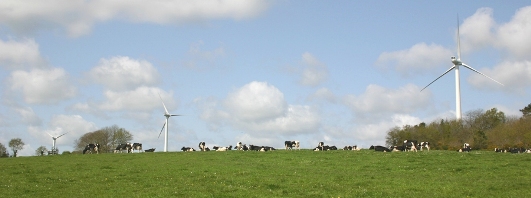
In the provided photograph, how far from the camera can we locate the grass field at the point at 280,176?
21562mm

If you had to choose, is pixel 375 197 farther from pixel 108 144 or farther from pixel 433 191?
pixel 108 144

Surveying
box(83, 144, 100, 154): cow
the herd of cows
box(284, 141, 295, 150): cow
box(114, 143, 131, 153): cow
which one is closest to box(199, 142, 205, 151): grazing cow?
the herd of cows

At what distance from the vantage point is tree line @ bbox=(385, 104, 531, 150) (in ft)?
204

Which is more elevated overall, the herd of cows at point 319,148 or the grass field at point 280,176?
the herd of cows at point 319,148

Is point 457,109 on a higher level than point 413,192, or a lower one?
higher

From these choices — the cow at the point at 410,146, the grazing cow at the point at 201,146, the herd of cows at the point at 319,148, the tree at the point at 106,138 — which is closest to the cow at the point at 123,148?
the herd of cows at the point at 319,148

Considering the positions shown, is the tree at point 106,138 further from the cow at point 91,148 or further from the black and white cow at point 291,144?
the black and white cow at point 291,144

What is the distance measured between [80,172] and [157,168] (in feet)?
A: 14.1

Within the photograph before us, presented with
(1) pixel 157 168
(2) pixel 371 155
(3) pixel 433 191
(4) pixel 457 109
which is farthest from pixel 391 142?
(3) pixel 433 191

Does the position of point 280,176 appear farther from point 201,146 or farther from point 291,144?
point 201,146

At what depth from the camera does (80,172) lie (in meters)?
30.8

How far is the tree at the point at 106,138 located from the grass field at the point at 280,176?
59394 millimetres

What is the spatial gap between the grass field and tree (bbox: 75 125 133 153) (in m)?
59.4

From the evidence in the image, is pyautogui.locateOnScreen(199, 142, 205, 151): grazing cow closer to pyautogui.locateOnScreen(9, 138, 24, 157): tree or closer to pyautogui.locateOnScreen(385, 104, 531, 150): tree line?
pyautogui.locateOnScreen(385, 104, 531, 150): tree line
